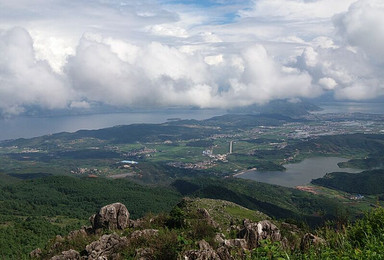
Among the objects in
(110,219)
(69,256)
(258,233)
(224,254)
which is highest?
(224,254)

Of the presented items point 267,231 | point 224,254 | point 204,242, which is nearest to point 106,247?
point 204,242

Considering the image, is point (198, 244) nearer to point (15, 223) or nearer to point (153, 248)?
point (153, 248)

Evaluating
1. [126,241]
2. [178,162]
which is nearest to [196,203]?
[126,241]

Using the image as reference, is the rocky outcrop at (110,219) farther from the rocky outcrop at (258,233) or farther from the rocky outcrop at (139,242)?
the rocky outcrop at (258,233)

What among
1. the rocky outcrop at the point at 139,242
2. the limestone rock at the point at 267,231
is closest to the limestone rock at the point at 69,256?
the rocky outcrop at the point at 139,242

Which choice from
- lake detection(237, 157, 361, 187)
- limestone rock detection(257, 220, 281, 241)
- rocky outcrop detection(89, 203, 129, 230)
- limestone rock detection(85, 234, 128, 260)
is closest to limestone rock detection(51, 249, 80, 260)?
limestone rock detection(85, 234, 128, 260)

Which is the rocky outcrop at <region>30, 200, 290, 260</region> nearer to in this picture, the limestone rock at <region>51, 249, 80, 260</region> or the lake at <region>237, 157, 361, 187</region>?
the limestone rock at <region>51, 249, 80, 260</region>

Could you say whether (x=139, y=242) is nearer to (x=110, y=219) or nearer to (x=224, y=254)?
(x=224, y=254)

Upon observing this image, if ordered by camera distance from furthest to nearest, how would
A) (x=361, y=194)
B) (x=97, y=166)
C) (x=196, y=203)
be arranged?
(x=97, y=166) → (x=361, y=194) → (x=196, y=203)
